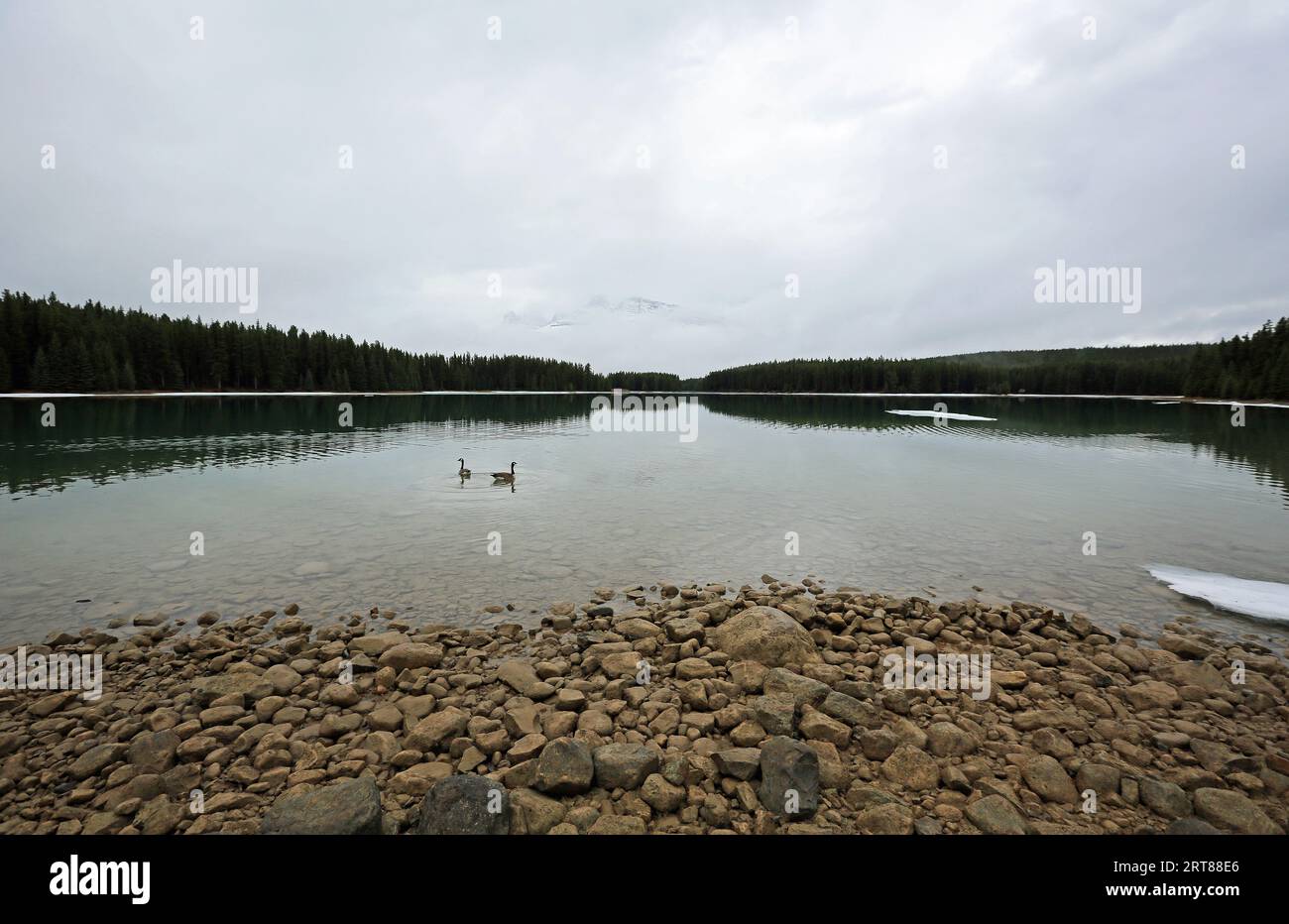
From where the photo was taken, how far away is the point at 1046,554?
60.2ft

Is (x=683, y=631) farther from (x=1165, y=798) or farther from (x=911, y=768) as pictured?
(x=1165, y=798)

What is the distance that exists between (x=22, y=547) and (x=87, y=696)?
14.2 m

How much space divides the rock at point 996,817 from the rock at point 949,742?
1143 millimetres

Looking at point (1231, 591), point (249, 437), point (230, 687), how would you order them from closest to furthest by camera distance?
point (230, 687) < point (1231, 591) < point (249, 437)

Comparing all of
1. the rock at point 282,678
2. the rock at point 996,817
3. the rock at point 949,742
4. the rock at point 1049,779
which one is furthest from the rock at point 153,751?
the rock at point 1049,779

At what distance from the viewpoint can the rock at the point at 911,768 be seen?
22.3ft

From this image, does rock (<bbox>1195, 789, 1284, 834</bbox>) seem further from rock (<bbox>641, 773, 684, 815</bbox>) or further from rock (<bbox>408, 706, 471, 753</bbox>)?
rock (<bbox>408, 706, 471, 753</bbox>)

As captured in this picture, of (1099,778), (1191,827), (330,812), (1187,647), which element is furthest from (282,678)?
(1187,647)

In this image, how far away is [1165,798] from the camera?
637 centimetres

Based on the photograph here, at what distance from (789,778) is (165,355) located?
169 m

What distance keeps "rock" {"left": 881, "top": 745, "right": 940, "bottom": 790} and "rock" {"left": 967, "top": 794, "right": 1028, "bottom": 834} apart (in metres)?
0.62

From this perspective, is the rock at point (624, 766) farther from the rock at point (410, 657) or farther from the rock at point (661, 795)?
the rock at point (410, 657)
